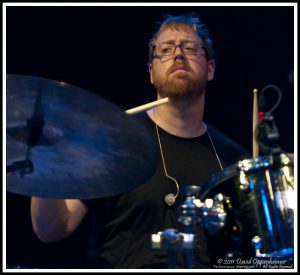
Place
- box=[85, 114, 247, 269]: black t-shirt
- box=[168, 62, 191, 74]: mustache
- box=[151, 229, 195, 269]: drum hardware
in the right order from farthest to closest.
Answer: box=[168, 62, 191, 74]: mustache, box=[85, 114, 247, 269]: black t-shirt, box=[151, 229, 195, 269]: drum hardware

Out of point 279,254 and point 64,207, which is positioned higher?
point 64,207

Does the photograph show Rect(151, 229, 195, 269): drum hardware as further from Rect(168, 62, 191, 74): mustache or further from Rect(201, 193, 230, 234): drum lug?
Rect(168, 62, 191, 74): mustache

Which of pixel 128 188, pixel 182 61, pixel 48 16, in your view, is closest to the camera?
pixel 128 188

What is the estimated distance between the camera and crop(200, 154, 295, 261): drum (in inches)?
55.4

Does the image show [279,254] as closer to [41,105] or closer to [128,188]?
[128,188]

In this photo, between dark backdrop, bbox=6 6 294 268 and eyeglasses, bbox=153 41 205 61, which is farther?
dark backdrop, bbox=6 6 294 268

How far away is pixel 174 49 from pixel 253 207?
844 millimetres

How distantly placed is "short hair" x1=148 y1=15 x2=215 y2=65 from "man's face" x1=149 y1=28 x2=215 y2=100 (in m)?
0.03

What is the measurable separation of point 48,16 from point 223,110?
2.84 ft

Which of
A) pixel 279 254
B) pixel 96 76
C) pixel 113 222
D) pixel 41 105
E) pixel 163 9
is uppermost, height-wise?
pixel 163 9

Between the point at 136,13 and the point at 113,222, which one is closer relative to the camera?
the point at 113,222

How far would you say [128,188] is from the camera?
158cm

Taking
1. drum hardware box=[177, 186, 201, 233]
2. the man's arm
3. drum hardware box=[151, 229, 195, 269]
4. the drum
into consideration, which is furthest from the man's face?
drum hardware box=[151, 229, 195, 269]

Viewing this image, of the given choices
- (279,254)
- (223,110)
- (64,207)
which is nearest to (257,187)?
(279,254)
